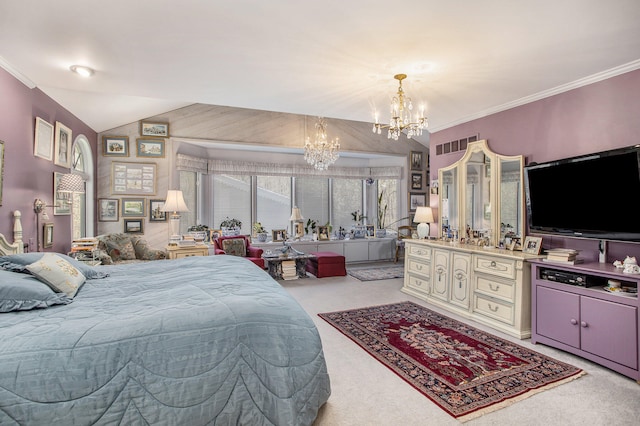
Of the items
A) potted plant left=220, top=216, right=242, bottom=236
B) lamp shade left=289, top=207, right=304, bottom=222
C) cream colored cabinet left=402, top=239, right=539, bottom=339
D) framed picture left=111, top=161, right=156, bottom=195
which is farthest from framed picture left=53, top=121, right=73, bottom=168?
cream colored cabinet left=402, top=239, right=539, bottom=339

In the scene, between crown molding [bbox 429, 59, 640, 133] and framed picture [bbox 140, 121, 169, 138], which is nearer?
crown molding [bbox 429, 59, 640, 133]

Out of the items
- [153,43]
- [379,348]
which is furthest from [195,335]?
[153,43]

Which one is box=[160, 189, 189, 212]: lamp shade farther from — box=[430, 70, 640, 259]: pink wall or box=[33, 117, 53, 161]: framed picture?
box=[430, 70, 640, 259]: pink wall

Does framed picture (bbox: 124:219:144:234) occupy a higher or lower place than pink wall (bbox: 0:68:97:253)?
lower

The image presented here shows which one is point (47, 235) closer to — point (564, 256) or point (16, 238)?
point (16, 238)

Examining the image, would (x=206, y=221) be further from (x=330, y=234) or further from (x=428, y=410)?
(x=428, y=410)

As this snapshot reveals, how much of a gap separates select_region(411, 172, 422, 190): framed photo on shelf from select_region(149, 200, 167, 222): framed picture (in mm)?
5330

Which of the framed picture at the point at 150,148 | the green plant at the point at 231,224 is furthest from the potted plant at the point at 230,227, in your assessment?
the framed picture at the point at 150,148

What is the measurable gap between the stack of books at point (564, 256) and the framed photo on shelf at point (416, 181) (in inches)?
192

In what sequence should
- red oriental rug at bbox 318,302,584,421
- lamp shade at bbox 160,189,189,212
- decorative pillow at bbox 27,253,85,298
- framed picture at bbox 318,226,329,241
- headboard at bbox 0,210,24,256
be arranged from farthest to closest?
framed picture at bbox 318,226,329,241
lamp shade at bbox 160,189,189,212
headboard at bbox 0,210,24,256
red oriental rug at bbox 318,302,584,421
decorative pillow at bbox 27,253,85,298

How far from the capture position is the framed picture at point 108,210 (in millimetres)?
5391

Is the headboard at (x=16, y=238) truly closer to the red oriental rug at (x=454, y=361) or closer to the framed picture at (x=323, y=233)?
the red oriental rug at (x=454, y=361)

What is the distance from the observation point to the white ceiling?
6.99ft

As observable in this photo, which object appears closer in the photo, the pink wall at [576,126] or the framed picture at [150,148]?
the pink wall at [576,126]
